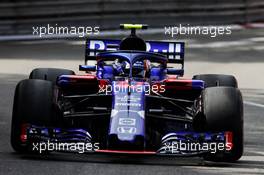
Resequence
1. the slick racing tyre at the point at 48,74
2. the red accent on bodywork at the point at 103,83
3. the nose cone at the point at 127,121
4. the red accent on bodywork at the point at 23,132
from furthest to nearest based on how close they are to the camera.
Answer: the slick racing tyre at the point at 48,74, the red accent on bodywork at the point at 103,83, the red accent on bodywork at the point at 23,132, the nose cone at the point at 127,121

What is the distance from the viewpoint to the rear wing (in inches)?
535

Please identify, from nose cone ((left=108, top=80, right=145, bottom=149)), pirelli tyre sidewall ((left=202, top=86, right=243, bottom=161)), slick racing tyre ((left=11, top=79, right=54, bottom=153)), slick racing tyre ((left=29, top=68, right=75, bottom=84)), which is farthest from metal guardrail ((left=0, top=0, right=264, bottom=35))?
pirelli tyre sidewall ((left=202, top=86, right=243, bottom=161))

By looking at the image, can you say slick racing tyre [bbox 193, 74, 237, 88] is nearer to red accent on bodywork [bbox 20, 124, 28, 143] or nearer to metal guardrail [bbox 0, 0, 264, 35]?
red accent on bodywork [bbox 20, 124, 28, 143]

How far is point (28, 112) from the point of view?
10875 mm

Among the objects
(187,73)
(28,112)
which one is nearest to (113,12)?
(187,73)

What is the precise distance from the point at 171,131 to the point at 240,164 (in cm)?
90

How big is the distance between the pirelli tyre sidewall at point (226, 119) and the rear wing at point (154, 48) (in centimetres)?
253

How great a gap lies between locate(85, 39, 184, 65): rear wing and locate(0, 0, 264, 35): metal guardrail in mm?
10977

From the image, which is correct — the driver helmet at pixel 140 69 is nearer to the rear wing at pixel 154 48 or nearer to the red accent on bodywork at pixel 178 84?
the red accent on bodywork at pixel 178 84

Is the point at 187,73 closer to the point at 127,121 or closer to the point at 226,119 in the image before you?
the point at 226,119

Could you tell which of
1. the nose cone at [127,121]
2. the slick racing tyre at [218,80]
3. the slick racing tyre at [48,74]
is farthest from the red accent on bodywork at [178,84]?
the slick racing tyre at [48,74]

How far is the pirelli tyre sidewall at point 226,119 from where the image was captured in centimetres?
1084

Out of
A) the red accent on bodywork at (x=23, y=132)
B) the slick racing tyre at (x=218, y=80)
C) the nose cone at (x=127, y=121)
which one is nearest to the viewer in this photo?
the nose cone at (x=127, y=121)

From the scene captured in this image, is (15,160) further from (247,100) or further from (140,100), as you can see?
(247,100)
